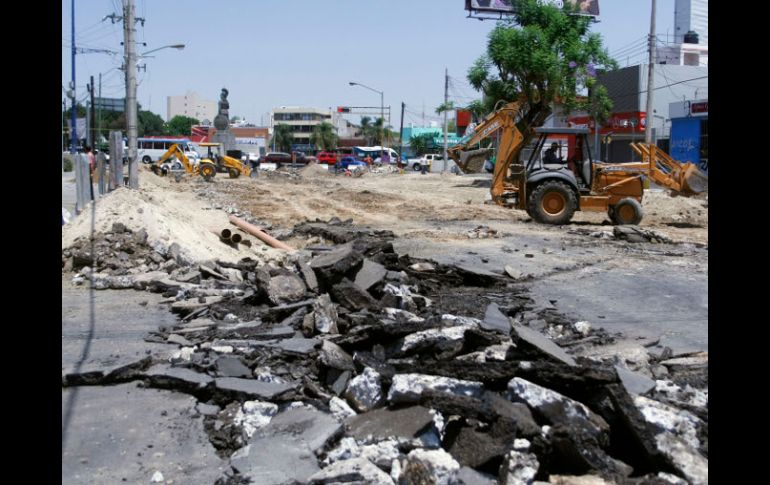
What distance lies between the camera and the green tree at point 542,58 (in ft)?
115

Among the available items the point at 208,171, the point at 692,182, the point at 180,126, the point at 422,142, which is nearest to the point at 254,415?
the point at 692,182

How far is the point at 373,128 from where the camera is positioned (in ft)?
458

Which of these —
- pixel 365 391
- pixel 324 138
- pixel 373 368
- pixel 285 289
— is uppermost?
pixel 324 138

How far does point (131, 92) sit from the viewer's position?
22.2 m

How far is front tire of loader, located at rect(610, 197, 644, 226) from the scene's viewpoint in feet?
65.9

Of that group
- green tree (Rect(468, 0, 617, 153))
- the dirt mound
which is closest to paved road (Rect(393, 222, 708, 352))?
green tree (Rect(468, 0, 617, 153))

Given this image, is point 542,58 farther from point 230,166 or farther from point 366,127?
point 366,127

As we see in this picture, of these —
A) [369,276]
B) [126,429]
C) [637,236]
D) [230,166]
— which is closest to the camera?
[126,429]

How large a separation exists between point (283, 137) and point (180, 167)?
93.5 metres

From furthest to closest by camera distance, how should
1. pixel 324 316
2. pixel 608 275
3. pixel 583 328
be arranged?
pixel 608 275 → pixel 583 328 → pixel 324 316

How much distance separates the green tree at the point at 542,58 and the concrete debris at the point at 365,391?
2981cm

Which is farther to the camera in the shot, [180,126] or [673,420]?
[180,126]

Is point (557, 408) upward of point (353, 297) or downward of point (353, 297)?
downward
